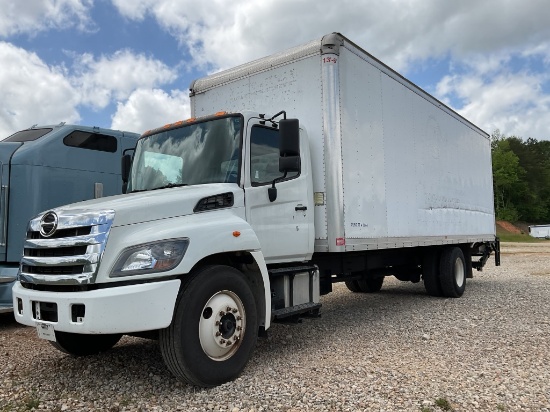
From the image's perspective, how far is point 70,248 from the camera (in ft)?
13.0

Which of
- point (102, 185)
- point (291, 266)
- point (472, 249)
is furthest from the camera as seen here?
point (472, 249)

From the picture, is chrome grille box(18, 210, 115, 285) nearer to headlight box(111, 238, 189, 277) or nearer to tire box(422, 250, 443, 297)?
headlight box(111, 238, 189, 277)

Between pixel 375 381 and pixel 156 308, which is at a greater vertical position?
pixel 156 308

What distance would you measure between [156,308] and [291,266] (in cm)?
223

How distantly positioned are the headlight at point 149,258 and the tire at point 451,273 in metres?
6.79

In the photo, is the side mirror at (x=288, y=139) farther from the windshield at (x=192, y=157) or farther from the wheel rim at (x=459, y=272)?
the wheel rim at (x=459, y=272)

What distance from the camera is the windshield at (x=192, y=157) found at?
16.3 ft

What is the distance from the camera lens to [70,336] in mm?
4938

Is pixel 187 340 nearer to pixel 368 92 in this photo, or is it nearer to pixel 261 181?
pixel 261 181

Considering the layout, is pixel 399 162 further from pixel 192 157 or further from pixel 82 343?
pixel 82 343

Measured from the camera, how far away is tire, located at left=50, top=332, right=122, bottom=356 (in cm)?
487

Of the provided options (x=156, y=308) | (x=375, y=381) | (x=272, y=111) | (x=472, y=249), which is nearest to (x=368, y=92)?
(x=272, y=111)

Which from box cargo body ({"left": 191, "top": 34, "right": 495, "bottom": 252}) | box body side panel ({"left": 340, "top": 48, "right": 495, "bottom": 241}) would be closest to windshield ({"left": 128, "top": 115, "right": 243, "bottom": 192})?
box cargo body ({"left": 191, "top": 34, "right": 495, "bottom": 252})

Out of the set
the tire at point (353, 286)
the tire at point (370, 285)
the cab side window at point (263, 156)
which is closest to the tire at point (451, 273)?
the tire at point (370, 285)
